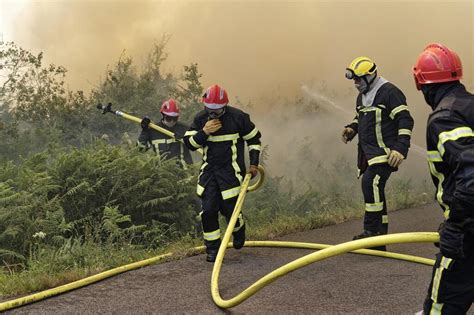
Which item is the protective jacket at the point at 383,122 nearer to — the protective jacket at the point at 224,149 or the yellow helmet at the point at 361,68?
the yellow helmet at the point at 361,68

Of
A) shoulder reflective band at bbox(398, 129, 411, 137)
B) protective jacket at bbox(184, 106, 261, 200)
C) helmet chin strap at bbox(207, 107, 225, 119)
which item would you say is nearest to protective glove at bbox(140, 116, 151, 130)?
protective jacket at bbox(184, 106, 261, 200)

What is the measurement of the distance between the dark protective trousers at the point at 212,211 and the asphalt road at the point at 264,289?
0.21 m

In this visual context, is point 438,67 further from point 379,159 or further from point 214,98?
point 214,98

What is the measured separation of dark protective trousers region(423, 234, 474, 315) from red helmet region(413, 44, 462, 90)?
32.0 inches

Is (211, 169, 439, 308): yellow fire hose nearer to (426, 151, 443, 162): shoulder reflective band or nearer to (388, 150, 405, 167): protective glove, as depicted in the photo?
(426, 151, 443, 162): shoulder reflective band

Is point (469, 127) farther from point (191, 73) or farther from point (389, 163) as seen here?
point (191, 73)

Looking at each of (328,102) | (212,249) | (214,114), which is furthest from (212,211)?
(328,102)

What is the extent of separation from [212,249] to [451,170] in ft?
9.00

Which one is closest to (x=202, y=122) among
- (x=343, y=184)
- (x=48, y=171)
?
(x=48, y=171)

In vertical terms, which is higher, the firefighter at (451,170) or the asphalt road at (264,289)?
the firefighter at (451,170)

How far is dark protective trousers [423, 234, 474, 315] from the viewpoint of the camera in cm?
236

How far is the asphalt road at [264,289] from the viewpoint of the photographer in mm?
3444

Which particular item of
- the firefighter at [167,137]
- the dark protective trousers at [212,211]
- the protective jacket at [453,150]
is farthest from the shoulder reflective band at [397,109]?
the firefighter at [167,137]

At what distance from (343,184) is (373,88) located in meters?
6.41
